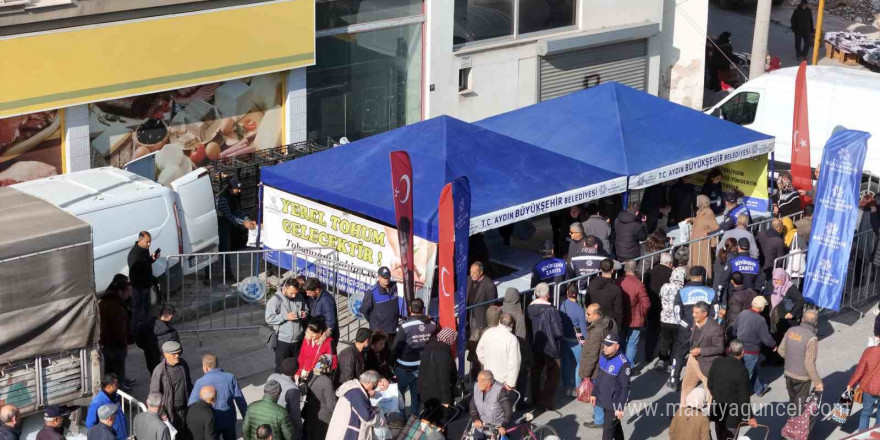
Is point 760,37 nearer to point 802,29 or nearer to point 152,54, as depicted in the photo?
point 802,29

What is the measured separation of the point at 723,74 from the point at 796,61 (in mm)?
3732

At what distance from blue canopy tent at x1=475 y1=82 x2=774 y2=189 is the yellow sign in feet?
11.6

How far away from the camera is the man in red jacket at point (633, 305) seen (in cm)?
1399

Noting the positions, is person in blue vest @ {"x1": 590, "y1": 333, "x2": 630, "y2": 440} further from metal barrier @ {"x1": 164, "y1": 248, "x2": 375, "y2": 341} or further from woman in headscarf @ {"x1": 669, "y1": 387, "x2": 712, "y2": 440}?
metal barrier @ {"x1": 164, "y1": 248, "x2": 375, "y2": 341}

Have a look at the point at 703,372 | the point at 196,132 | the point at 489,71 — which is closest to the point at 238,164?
the point at 196,132

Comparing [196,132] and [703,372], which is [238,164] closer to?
[196,132]

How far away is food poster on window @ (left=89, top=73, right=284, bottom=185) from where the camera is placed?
17516 millimetres

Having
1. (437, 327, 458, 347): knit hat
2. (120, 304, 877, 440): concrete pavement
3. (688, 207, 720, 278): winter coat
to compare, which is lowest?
(120, 304, 877, 440): concrete pavement

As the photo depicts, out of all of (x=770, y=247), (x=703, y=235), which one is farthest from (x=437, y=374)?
(x=703, y=235)

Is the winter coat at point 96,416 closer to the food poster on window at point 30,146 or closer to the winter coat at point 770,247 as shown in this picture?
the food poster on window at point 30,146

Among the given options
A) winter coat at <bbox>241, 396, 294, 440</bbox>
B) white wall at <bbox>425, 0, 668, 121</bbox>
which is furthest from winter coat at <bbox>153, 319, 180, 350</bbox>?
white wall at <bbox>425, 0, 668, 121</bbox>

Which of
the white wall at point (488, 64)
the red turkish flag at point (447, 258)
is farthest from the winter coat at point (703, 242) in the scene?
the white wall at point (488, 64)

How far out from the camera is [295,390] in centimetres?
1137

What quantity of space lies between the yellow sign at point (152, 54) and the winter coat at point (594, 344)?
816 centimetres
